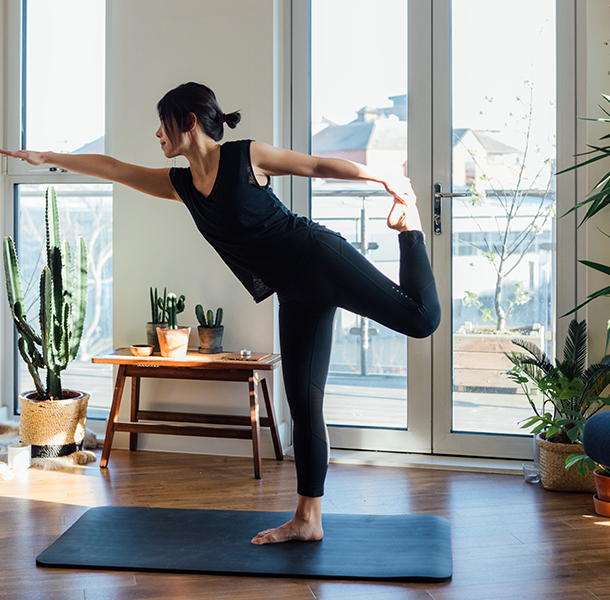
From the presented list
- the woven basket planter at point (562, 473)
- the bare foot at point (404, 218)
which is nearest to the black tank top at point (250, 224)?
the bare foot at point (404, 218)

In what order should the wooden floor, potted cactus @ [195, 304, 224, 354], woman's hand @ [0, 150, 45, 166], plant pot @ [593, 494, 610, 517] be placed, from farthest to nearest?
potted cactus @ [195, 304, 224, 354] → plant pot @ [593, 494, 610, 517] → woman's hand @ [0, 150, 45, 166] → the wooden floor

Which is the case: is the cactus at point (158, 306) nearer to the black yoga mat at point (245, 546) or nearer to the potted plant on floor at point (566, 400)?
the black yoga mat at point (245, 546)

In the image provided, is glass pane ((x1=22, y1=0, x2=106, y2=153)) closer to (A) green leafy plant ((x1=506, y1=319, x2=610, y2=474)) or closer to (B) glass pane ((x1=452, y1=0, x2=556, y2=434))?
(B) glass pane ((x1=452, y1=0, x2=556, y2=434))

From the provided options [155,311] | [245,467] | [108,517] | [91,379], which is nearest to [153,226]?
[155,311]

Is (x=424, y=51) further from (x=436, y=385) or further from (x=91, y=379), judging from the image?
(x=91, y=379)

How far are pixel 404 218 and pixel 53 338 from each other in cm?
193

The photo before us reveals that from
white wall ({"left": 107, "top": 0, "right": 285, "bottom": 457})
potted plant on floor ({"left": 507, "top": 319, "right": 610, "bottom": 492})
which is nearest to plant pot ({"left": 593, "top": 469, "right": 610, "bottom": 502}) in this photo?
potted plant on floor ({"left": 507, "top": 319, "right": 610, "bottom": 492})

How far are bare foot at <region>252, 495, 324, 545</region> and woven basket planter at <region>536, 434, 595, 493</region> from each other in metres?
1.12

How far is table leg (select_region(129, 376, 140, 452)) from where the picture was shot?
10.6 feet

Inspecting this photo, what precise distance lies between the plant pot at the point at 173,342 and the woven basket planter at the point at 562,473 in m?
1.63

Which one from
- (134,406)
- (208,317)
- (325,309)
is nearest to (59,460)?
(134,406)

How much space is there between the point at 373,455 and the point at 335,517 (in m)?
0.87

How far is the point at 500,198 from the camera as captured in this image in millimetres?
3078

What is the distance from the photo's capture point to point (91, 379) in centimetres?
363
